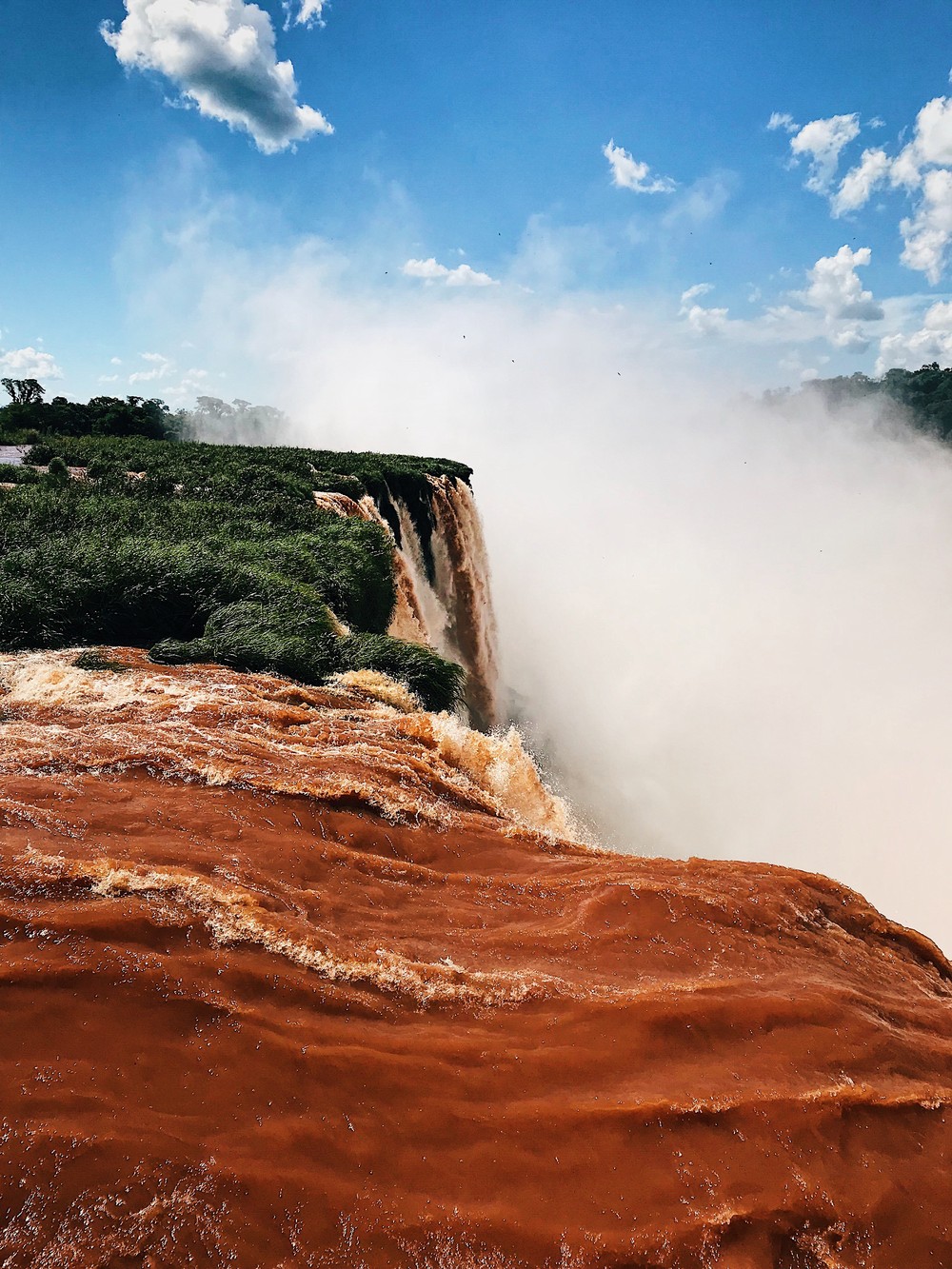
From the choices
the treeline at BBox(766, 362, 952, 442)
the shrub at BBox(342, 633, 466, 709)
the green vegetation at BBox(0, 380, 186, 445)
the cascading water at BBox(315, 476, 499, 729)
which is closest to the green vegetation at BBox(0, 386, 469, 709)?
the shrub at BBox(342, 633, 466, 709)

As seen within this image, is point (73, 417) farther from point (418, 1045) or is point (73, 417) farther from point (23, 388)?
point (418, 1045)

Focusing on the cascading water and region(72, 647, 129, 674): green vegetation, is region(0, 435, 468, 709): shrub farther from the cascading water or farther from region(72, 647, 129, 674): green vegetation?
the cascading water

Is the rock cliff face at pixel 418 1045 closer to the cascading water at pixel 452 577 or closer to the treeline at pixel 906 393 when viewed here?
the cascading water at pixel 452 577

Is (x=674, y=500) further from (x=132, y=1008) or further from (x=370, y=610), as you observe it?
(x=132, y=1008)

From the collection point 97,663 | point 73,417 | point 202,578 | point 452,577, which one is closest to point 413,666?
point 202,578

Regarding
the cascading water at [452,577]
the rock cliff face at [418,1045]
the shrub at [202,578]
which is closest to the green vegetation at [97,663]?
the shrub at [202,578]
